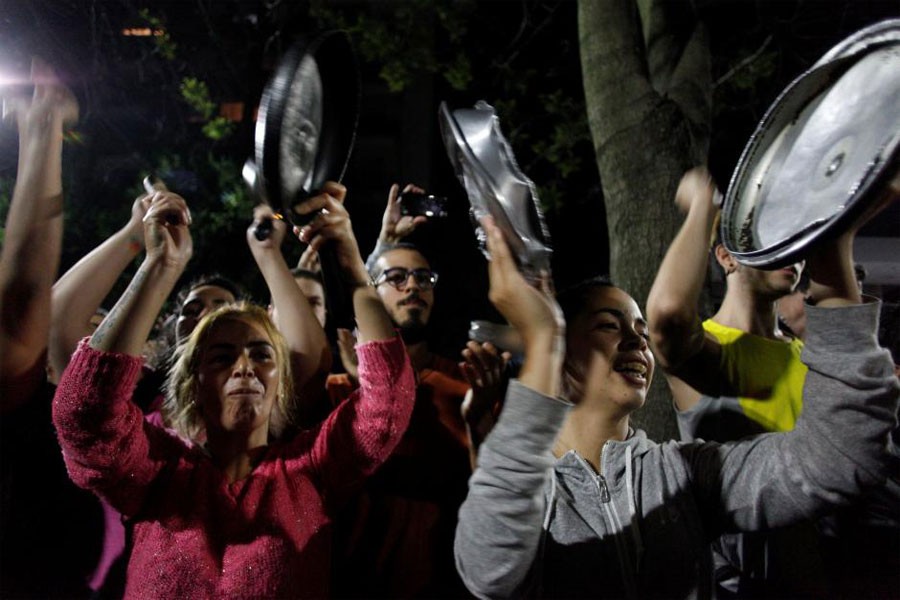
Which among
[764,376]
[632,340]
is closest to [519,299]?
[632,340]

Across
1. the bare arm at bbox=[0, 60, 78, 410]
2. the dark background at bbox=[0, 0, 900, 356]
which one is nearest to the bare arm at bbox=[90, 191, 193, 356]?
the bare arm at bbox=[0, 60, 78, 410]

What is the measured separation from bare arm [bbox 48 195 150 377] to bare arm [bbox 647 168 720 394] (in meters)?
1.63

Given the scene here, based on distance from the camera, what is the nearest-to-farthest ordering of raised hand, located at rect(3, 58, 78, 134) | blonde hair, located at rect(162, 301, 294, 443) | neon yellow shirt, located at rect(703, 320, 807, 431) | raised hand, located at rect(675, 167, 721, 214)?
raised hand, located at rect(3, 58, 78, 134), raised hand, located at rect(675, 167, 721, 214), blonde hair, located at rect(162, 301, 294, 443), neon yellow shirt, located at rect(703, 320, 807, 431)

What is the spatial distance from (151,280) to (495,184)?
3.42ft

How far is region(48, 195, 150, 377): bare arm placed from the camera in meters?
2.39

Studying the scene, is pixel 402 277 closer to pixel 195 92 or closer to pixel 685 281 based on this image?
pixel 685 281

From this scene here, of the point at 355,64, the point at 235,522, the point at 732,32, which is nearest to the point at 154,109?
the point at 732,32

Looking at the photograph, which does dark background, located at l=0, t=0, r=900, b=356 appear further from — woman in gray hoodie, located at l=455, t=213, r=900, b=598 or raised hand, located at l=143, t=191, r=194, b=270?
woman in gray hoodie, located at l=455, t=213, r=900, b=598

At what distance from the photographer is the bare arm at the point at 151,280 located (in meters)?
1.97

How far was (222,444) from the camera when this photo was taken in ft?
7.80

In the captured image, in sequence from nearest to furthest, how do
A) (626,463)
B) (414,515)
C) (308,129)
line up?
1. (626,463)
2. (308,129)
3. (414,515)

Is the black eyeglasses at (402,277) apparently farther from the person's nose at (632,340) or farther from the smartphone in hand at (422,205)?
the person's nose at (632,340)

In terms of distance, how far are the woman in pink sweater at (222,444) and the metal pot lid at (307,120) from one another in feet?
0.45

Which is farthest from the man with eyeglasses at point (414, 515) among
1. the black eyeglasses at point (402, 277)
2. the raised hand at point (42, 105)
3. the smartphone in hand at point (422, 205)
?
the raised hand at point (42, 105)
